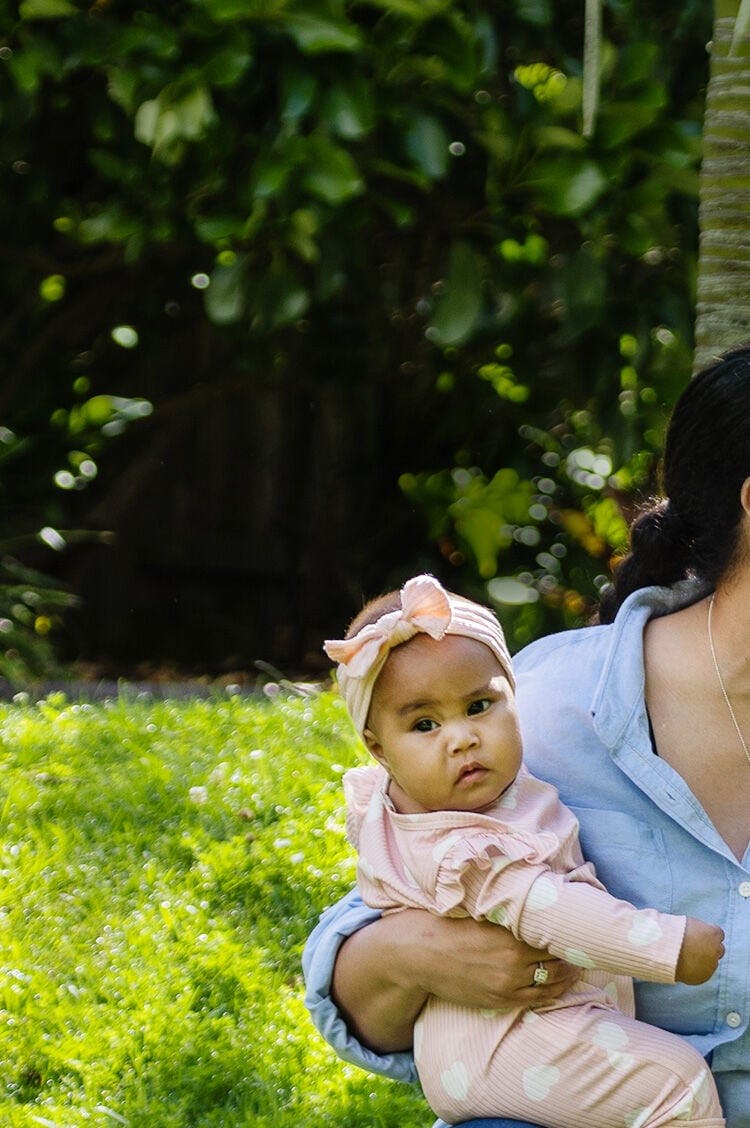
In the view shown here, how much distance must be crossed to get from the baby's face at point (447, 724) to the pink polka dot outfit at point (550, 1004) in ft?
Result: 0.12

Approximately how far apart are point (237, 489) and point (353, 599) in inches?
27.2

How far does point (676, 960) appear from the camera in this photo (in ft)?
6.43

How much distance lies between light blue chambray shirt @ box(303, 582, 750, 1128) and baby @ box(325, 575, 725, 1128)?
0.08 metres

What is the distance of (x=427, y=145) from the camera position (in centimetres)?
449

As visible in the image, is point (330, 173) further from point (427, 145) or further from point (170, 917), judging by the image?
point (170, 917)

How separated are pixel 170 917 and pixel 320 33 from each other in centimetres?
218

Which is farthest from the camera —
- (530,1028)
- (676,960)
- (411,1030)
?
(411,1030)

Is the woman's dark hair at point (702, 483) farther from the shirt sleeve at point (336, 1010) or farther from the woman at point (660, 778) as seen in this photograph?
the shirt sleeve at point (336, 1010)

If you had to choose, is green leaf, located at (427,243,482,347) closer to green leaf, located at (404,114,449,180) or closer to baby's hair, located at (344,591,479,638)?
green leaf, located at (404,114,449,180)

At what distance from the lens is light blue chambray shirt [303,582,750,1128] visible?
2174 millimetres

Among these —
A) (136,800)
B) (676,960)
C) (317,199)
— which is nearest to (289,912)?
(136,800)

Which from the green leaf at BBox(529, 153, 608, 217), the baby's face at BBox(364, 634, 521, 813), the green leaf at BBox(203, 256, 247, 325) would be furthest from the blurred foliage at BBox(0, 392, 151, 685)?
the baby's face at BBox(364, 634, 521, 813)

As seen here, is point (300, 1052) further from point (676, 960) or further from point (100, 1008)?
point (676, 960)

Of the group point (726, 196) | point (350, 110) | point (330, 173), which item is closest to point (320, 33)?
point (350, 110)
